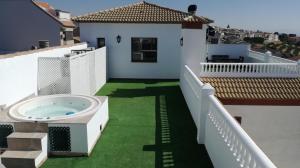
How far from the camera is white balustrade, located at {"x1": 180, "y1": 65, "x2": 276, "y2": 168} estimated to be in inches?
139

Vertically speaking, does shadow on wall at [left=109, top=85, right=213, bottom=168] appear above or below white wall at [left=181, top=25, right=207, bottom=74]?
below

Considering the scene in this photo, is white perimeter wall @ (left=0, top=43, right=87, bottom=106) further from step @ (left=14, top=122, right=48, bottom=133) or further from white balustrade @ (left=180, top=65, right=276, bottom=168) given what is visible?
white balustrade @ (left=180, top=65, right=276, bottom=168)

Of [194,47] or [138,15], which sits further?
[138,15]

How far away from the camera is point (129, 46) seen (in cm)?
1504

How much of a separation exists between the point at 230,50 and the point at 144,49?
6.52 meters

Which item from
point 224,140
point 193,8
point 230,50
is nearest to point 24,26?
point 193,8

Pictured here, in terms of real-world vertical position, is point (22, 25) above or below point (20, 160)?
above

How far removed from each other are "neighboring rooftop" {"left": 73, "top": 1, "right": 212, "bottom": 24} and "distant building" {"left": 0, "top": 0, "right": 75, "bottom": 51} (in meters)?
7.49

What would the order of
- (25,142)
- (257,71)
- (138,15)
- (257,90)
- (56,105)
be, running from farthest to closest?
(138,15) < (257,71) < (257,90) < (56,105) < (25,142)

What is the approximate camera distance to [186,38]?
1127cm

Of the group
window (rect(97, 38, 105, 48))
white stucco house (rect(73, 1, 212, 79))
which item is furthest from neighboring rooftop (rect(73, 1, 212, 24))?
window (rect(97, 38, 105, 48))

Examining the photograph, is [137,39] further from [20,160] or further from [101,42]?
[20,160]

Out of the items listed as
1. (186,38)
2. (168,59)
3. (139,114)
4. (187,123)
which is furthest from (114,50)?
(187,123)

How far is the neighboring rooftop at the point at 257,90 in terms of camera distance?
344 inches
